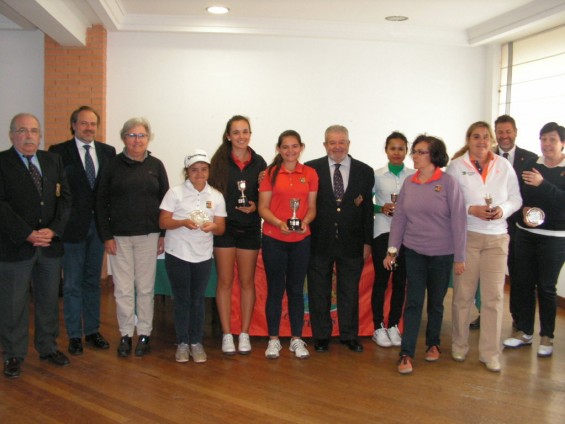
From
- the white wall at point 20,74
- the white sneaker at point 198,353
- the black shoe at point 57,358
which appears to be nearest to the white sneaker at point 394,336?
the white sneaker at point 198,353

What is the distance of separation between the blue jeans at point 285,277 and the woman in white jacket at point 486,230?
42.1 inches

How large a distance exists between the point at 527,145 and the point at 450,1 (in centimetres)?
188

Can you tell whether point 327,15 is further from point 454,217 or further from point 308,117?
point 454,217

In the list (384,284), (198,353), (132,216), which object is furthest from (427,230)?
(132,216)

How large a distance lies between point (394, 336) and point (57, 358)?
241 centimetres

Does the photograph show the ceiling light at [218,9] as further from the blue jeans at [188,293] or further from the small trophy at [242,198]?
the blue jeans at [188,293]

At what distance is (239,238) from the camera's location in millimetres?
3787

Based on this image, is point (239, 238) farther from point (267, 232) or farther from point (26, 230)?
point (26, 230)

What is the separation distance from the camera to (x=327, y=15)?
20.1 ft

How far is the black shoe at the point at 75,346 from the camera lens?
386 centimetres

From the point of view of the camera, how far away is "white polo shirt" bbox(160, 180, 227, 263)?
3609mm

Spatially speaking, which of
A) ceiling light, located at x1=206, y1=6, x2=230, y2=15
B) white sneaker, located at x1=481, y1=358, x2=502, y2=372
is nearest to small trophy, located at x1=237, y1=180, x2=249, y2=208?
white sneaker, located at x1=481, y1=358, x2=502, y2=372

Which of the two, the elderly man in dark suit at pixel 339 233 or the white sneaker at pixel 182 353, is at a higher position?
the elderly man in dark suit at pixel 339 233

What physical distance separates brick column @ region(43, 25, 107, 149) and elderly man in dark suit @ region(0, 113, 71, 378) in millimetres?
2737
